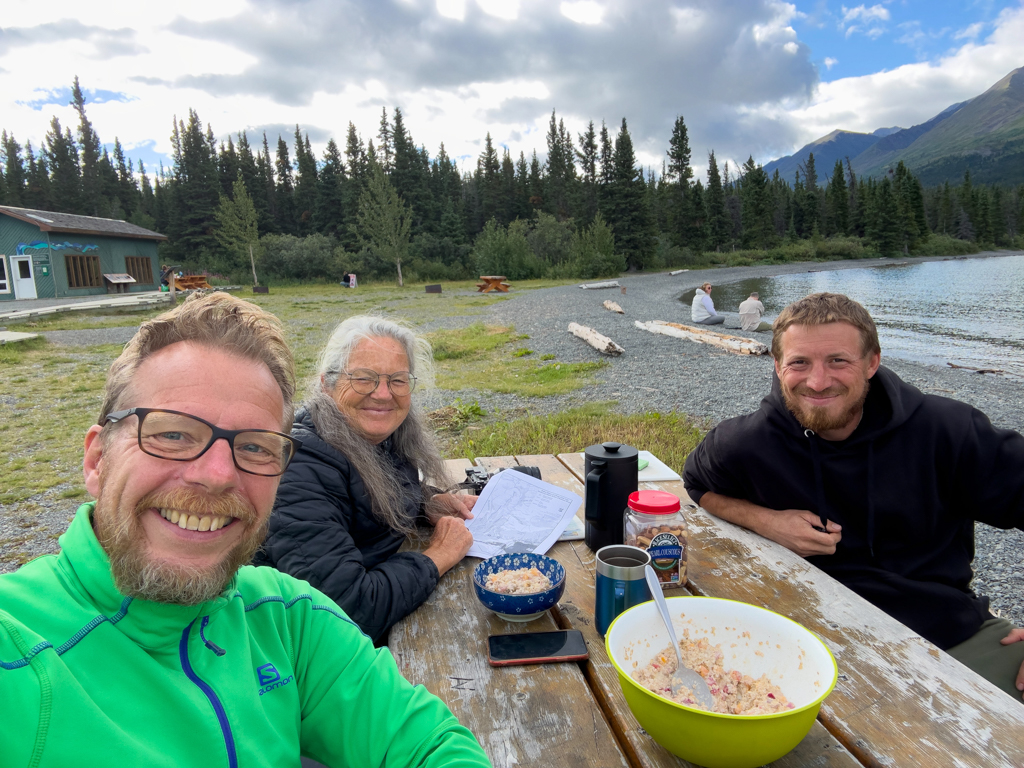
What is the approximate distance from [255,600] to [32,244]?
34.3 metres

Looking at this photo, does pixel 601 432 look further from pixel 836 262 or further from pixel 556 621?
pixel 836 262

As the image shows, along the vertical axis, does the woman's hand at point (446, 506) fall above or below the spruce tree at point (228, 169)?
below

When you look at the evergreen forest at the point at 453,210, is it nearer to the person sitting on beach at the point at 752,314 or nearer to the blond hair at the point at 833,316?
the person sitting on beach at the point at 752,314

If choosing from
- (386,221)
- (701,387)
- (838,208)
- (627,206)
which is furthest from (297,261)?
(838,208)

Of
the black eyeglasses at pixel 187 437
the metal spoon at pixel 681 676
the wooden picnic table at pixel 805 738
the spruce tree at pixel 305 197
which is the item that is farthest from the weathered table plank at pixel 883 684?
the spruce tree at pixel 305 197

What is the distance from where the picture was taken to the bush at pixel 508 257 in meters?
38.4

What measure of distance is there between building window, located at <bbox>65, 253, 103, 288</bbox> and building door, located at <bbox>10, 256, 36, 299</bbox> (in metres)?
1.43

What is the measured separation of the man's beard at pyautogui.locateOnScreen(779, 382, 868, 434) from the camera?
210 cm

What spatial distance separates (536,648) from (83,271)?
35.7 metres

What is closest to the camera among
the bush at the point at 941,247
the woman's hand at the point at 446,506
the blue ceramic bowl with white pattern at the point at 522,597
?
the blue ceramic bowl with white pattern at the point at 522,597

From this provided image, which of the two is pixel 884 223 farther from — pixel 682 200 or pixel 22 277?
pixel 22 277

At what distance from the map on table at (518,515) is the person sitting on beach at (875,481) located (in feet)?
1.93

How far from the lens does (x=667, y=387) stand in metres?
8.83

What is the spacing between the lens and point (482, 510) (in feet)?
7.55
